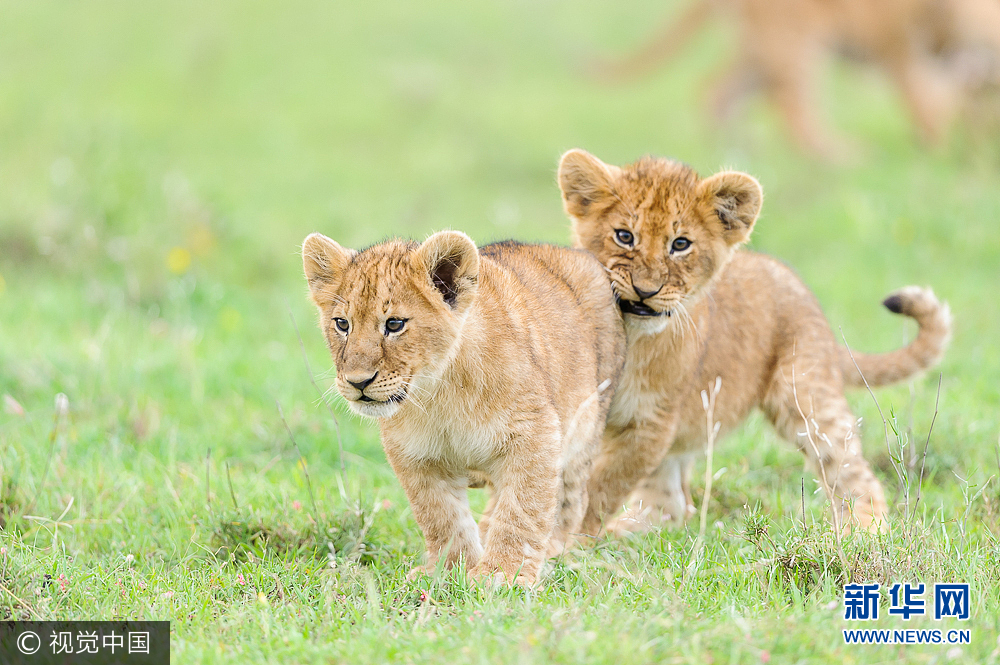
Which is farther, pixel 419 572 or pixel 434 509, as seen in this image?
pixel 434 509

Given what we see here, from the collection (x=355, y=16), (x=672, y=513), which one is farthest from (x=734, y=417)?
(x=355, y=16)

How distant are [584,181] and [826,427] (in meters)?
1.55

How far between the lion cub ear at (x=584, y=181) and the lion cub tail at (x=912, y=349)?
142cm

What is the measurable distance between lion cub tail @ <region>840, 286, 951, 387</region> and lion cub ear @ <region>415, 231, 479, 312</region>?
2.14 metres

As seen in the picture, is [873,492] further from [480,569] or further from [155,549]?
[155,549]

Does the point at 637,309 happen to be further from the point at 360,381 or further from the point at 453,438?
the point at 360,381

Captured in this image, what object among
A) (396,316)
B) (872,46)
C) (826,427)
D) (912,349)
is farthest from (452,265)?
(872,46)

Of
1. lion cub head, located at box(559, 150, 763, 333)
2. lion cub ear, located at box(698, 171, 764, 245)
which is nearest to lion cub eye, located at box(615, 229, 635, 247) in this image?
lion cub head, located at box(559, 150, 763, 333)

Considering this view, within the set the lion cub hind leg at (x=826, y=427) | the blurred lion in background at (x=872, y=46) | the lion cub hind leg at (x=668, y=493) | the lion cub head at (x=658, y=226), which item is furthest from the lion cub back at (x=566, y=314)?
the blurred lion in background at (x=872, y=46)

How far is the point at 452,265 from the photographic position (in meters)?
3.71

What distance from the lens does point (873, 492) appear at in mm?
4699

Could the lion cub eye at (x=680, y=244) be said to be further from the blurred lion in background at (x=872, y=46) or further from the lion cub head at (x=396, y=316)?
the blurred lion in background at (x=872, y=46)

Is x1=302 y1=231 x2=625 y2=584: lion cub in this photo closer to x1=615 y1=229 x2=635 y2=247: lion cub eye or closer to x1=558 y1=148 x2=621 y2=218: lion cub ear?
x1=615 y1=229 x2=635 y2=247: lion cub eye

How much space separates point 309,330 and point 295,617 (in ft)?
14.4
